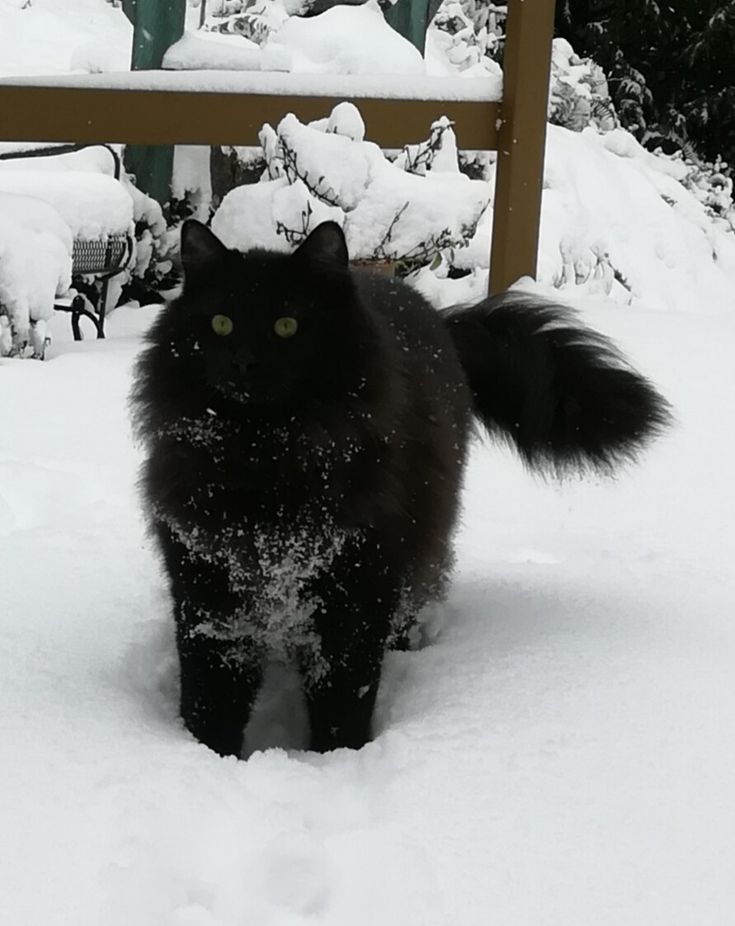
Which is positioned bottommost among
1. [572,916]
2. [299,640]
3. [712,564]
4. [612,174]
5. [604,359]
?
[612,174]

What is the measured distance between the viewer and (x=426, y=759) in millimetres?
1981

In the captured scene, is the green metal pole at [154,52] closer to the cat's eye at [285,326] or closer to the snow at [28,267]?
the snow at [28,267]

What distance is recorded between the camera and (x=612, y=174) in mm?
9711

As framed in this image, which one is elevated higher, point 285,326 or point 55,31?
point 285,326

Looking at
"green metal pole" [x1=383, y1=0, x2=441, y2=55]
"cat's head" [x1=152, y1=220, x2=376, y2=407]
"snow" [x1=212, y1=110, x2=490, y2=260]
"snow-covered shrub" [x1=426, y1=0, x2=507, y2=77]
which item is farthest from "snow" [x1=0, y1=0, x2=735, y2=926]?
"snow-covered shrub" [x1=426, y1=0, x2=507, y2=77]

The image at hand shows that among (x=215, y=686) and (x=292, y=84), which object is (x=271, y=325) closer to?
(x=215, y=686)

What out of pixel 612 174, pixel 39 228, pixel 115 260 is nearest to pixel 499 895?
pixel 39 228

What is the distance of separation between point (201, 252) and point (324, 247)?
22 centimetres

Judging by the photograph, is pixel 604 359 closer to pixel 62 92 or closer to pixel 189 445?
pixel 189 445

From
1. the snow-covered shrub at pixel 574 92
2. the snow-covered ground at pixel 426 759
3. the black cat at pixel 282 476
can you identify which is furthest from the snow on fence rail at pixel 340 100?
the snow-covered shrub at pixel 574 92

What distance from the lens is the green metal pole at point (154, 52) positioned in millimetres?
6773

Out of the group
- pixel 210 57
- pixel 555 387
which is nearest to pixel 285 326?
pixel 555 387

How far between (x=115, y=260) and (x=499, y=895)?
16.2 feet

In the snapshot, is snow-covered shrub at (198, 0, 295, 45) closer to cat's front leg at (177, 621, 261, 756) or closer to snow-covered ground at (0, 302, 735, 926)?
snow-covered ground at (0, 302, 735, 926)
